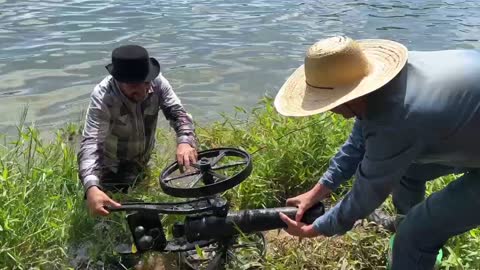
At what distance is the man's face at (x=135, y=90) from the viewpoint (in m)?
3.97

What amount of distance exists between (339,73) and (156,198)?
2095mm

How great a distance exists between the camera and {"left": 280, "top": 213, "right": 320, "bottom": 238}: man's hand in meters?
2.87

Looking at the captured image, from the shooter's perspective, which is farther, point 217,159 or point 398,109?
point 217,159

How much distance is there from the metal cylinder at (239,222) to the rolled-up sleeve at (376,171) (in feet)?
1.09

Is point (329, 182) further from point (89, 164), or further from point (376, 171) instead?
point (89, 164)

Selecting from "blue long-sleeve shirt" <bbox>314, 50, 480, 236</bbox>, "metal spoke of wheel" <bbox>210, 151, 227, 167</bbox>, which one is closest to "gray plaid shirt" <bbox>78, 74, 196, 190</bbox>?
"metal spoke of wheel" <bbox>210, 151, 227, 167</bbox>

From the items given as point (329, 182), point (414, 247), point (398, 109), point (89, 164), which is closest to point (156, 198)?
point (89, 164)

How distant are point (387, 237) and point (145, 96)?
1.87m

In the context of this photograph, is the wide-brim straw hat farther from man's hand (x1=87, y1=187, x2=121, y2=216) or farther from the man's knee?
man's hand (x1=87, y1=187, x2=121, y2=216)

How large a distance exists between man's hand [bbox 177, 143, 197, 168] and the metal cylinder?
0.63m

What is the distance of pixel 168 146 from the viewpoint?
548 centimetres

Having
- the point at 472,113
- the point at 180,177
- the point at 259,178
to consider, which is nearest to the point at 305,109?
the point at 472,113

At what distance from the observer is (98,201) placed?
339cm

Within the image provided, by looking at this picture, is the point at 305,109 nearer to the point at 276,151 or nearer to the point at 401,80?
the point at 401,80
